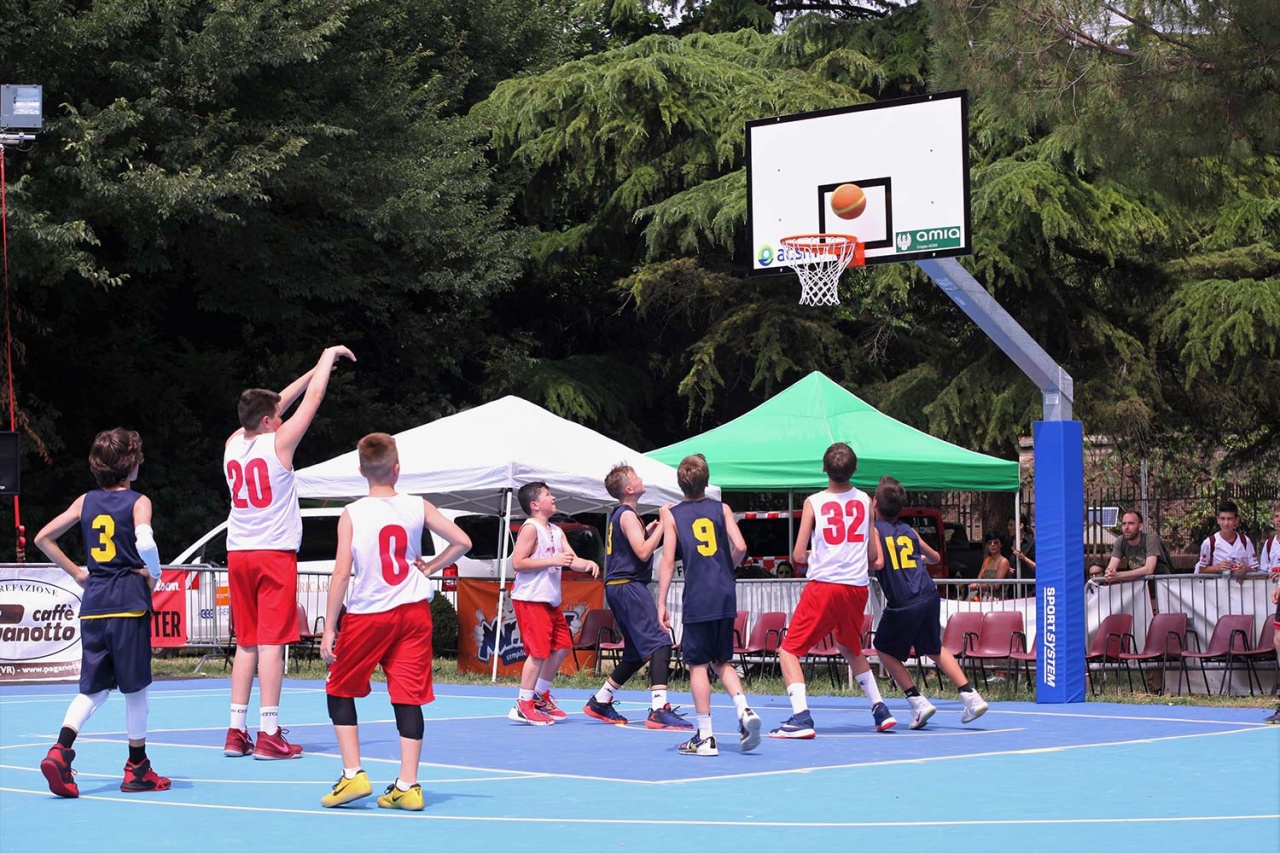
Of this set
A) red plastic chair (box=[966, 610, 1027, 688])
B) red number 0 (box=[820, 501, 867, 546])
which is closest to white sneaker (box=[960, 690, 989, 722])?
red number 0 (box=[820, 501, 867, 546])

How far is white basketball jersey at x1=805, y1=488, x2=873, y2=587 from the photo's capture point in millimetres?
11609

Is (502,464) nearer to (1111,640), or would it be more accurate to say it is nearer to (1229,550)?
(1111,640)

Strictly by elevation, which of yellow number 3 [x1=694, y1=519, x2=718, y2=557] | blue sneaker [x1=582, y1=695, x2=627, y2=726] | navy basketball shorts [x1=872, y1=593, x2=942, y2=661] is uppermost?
yellow number 3 [x1=694, y1=519, x2=718, y2=557]

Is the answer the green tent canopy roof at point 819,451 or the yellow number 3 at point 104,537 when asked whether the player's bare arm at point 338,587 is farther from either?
the green tent canopy roof at point 819,451

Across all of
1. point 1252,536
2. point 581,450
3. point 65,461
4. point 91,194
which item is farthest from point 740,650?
point 1252,536

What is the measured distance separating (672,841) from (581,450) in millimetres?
11192

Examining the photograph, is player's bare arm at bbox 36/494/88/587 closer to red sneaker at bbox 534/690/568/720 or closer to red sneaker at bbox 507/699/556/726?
red sneaker at bbox 507/699/556/726

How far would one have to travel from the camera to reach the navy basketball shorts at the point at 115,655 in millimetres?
8977

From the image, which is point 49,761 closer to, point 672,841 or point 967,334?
point 672,841

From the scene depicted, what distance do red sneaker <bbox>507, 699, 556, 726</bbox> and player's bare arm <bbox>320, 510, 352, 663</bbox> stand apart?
4714mm

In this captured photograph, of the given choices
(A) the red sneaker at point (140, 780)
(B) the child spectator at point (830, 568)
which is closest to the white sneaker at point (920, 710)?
(B) the child spectator at point (830, 568)

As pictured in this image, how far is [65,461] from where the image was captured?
27672 mm

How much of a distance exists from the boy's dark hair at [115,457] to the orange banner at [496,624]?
8777 mm

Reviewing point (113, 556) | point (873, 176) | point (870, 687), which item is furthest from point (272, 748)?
point (873, 176)
